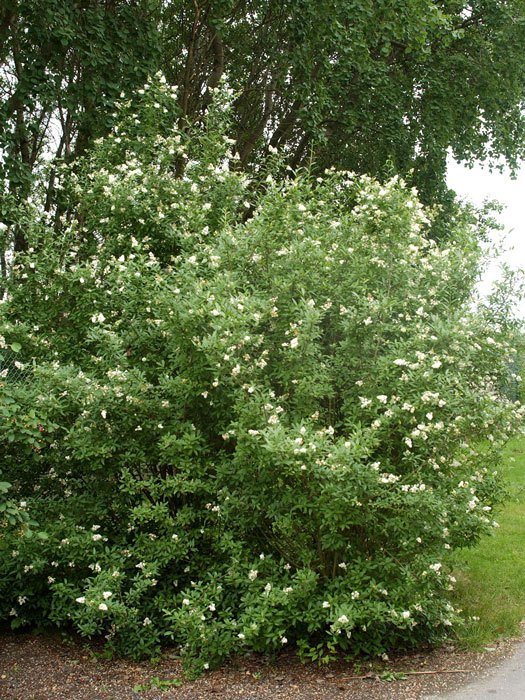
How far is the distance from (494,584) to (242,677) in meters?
2.70

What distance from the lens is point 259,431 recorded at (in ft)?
15.2

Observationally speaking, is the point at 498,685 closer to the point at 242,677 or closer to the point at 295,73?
the point at 242,677

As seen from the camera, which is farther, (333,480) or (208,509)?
(208,509)

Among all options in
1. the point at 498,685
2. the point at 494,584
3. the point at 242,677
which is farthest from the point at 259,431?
the point at 494,584

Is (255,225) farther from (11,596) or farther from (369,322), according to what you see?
(11,596)

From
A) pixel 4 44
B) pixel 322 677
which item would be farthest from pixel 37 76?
pixel 322 677

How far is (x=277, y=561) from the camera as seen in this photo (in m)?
5.34

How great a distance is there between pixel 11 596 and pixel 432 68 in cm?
1187

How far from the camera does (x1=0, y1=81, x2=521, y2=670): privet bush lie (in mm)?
4762

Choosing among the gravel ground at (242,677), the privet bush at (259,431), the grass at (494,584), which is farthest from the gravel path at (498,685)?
the privet bush at (259,431)

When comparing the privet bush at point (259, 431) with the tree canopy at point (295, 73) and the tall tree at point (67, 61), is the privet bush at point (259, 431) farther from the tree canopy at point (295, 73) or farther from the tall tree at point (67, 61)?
the tree canopy at point (295, 73)

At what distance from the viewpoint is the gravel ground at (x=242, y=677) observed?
472 cm

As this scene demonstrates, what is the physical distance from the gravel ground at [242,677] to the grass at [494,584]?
219mm

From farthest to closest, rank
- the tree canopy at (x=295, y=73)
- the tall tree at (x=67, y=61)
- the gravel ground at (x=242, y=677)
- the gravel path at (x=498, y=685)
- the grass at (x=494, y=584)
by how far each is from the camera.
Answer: the tree canopy at (x=295, y=73), the tall tree at (x=67, y=61), the grass at (x=494, y=584), the gravel ground at (x=242, y=677), the gravel path at (x=498, y=685)
